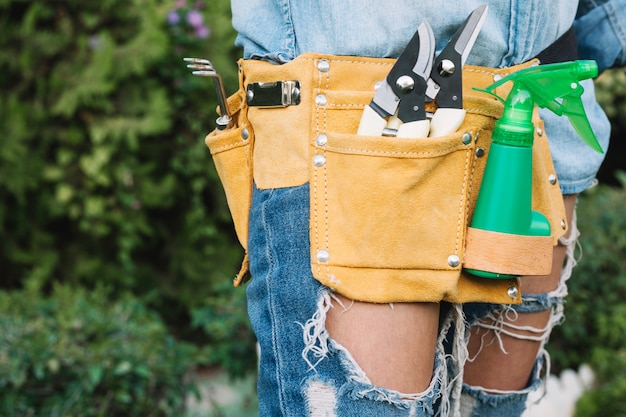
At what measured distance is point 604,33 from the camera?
5.54 feet

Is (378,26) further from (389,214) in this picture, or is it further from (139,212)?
(139,212)

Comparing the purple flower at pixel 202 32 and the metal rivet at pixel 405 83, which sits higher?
the metal rivet at pixel 405 83

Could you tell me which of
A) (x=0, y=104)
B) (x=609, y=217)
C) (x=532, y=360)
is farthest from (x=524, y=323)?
(x=0, y=104)

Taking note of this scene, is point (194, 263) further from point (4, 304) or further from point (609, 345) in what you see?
point (609, 345)

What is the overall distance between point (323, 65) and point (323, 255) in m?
0.31

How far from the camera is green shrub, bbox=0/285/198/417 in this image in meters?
2.40

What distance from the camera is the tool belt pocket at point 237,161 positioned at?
1.33 metres

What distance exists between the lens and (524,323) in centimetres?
158

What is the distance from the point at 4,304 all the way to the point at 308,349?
78.1 inches

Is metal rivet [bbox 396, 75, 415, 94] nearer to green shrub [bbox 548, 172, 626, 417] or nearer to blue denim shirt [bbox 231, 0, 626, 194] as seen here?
blue denim shirt [bbox 231, 0, 626, 194]

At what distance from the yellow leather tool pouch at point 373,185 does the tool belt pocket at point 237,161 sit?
0.12 m

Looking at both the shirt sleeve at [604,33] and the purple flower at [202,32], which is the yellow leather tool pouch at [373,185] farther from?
the purple flower at [202,32]

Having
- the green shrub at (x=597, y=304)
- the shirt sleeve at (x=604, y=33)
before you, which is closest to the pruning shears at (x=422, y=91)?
the shirt sleeve at (x=604, y=33)

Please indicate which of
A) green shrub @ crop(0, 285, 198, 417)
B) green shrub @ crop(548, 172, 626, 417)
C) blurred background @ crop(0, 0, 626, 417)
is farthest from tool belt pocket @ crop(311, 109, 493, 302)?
green shrub @ crop(548, 172, 626, 417)
